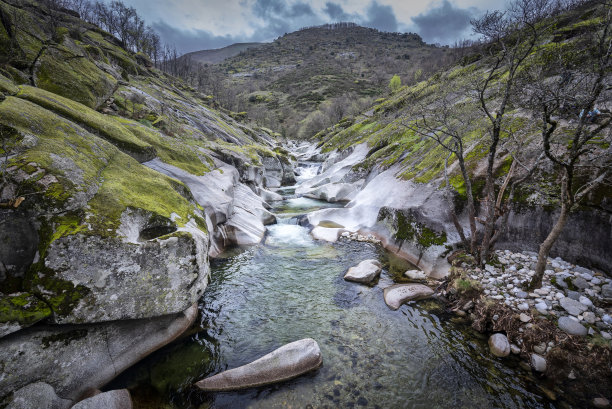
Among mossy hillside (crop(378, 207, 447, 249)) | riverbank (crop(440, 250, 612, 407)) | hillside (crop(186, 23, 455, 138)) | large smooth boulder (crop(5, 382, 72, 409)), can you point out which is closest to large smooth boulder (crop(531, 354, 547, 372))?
riverbank (crop(440, 250, 612, 407))

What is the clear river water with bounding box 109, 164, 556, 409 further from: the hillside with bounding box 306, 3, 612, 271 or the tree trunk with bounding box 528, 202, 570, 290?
the hillside with bounding box 306, 3, 612, 271

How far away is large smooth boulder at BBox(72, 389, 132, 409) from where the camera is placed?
16.4ft

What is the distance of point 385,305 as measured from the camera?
370 inches

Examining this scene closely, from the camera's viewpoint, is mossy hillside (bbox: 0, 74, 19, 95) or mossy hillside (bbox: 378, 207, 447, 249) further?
mossy hillside (bbox: 378, 207, 447, 249)

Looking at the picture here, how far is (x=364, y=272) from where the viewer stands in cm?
1115

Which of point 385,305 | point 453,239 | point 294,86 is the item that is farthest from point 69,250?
point 294,86

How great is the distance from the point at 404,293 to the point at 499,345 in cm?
317

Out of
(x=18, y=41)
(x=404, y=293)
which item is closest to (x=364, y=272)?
(x=404, y=293)

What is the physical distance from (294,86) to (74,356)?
17521 centimetres

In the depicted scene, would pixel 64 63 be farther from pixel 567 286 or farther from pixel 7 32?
pixel 567 286

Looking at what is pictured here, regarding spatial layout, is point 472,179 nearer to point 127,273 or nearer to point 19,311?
point 127,273

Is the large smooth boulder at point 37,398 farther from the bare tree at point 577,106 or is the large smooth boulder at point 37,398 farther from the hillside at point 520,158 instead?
the hillside at point 520,158

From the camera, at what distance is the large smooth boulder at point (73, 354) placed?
15.3ft

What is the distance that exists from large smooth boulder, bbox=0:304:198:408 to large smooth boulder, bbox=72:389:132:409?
0.51m
